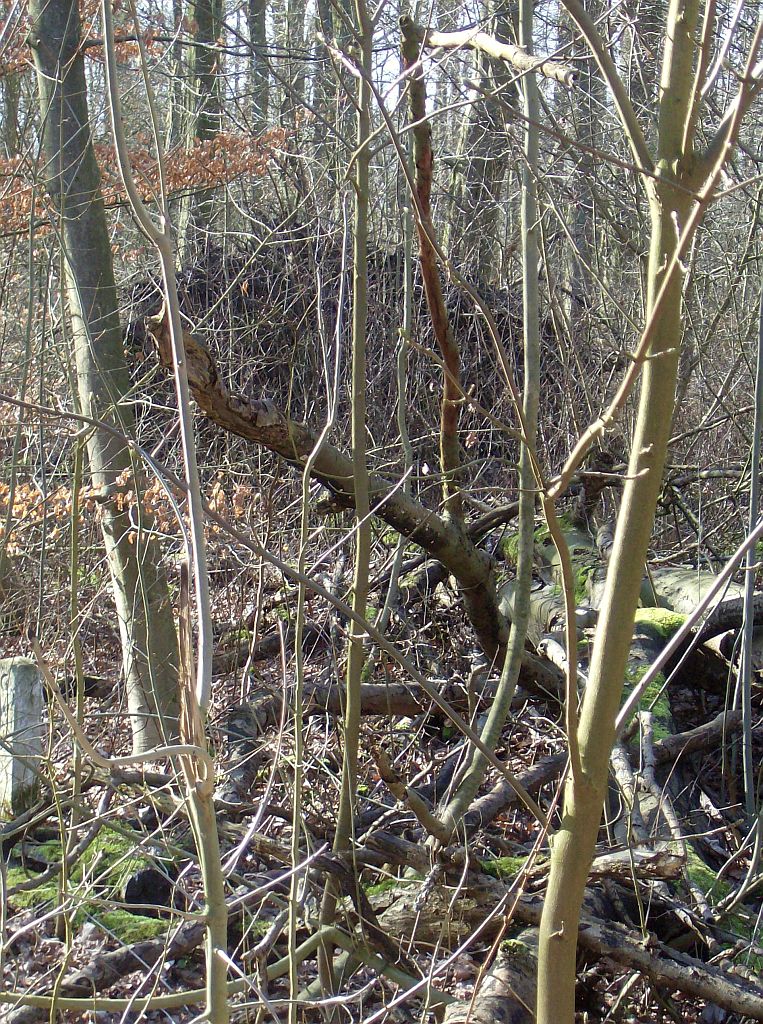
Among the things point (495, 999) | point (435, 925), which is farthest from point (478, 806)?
point (495, 999)

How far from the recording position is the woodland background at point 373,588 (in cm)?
177

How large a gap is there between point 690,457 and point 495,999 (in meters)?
4.74

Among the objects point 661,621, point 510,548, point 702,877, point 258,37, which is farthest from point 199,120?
point 702,877

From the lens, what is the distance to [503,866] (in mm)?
2820

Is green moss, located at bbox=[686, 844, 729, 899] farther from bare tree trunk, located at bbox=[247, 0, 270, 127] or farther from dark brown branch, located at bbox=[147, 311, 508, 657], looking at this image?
bare tree trunk, located at bbox=[247, 0, 270, 127]

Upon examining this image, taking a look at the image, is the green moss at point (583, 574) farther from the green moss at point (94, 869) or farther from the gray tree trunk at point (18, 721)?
the gray tree trunk at point (18, 721)

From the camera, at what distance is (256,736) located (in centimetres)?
362

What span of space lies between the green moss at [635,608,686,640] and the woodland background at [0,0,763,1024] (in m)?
0.03

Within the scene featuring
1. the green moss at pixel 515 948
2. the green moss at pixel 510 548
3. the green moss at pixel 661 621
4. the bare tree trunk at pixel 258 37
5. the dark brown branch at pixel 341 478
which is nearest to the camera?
the green moss at pixel 515 948

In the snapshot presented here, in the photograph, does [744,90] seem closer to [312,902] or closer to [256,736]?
[312,902]

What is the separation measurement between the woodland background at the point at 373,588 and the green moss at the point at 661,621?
25 mm

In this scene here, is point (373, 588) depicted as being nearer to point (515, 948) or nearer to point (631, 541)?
point (515, 948)

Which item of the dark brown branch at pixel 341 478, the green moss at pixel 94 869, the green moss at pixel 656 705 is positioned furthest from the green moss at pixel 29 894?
the green moss at pixel 656 705

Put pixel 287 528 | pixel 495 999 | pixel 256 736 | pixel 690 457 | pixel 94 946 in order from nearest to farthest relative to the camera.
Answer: pixel 495 999 → pixel 94 946 → pixel 256 736 → pixel 287 528 → pixel 690 457
